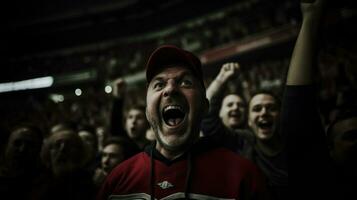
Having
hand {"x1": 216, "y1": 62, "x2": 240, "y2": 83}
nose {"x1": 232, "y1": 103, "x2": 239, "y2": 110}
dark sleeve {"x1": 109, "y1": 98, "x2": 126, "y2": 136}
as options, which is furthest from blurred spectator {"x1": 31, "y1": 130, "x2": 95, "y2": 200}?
nose {"x1": 232, "y1": 103, "x2": 239, "y2": 110}

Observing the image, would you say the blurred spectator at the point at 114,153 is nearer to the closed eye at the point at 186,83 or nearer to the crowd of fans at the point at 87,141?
the crowd of fans at the point at 87,141

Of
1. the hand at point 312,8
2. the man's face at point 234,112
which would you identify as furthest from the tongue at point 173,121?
the man's face at point 234,112

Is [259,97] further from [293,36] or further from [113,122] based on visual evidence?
[293,36]

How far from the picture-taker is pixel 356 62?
5.07 meters

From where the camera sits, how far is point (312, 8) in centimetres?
123

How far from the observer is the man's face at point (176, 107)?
1.38m

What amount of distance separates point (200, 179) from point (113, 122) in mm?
1740

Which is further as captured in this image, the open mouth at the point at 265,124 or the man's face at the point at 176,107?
the open mouth at the point at 265,124

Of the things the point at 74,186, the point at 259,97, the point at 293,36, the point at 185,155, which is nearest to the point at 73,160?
the point at 74,186

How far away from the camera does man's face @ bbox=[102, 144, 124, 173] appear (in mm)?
2537

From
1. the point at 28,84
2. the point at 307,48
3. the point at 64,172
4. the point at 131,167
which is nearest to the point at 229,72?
the point at 307,48

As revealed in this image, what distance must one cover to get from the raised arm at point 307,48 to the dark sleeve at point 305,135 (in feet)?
0.13

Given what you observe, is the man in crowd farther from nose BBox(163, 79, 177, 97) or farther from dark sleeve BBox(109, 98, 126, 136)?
dark sleeve BBox(109, 98, 126, 136)

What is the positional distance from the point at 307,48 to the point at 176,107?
577mm
